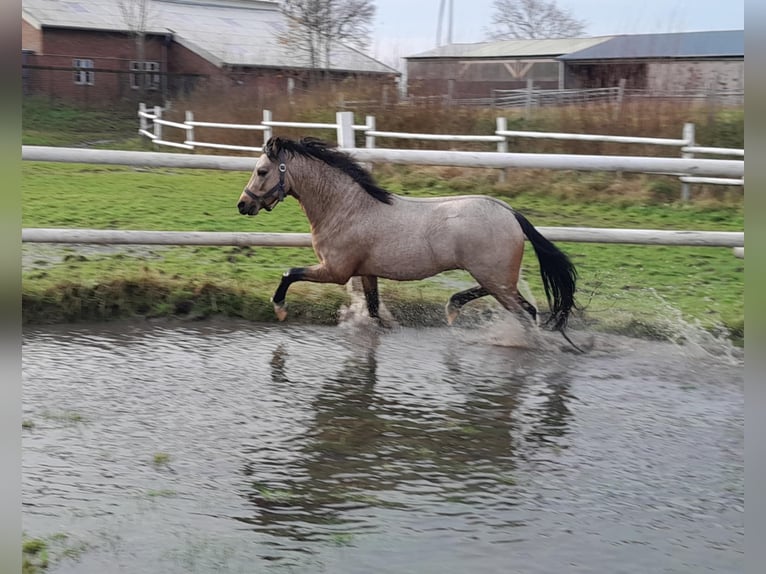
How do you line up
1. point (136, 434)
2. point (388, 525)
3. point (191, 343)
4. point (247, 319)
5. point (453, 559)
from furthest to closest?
point (247, 319) → point (191, 343) → point (136, 434) → point (388, 525) → point (453, 559)

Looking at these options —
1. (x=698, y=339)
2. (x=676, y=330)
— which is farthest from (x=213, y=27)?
(x=698, y=339)

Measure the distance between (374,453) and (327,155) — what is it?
286 cm

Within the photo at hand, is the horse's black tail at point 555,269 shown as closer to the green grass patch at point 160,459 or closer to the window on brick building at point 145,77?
the green grass patch at point 160,459

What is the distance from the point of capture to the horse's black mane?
6.39 meters

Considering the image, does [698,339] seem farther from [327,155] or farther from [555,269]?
[327,155]

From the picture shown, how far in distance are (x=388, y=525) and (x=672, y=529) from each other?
1131 millimetres

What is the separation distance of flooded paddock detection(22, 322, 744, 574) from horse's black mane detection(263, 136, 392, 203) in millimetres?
1079

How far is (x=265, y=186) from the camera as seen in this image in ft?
20.8

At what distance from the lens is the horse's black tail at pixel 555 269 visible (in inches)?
245

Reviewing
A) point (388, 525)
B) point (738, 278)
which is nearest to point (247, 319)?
point (388, 525)

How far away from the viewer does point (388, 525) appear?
3.50 m

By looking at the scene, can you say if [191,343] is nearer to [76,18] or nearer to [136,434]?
[136,434]

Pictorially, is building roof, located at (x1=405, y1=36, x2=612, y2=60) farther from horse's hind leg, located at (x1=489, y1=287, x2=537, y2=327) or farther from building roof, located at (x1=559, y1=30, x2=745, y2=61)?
horse's hind leg, located at (x1=489, y1=287, x2=537, y2=327)

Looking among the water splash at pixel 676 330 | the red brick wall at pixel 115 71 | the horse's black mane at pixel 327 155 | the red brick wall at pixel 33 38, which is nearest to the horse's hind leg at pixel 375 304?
the horse's black mane at pixel 327 155
